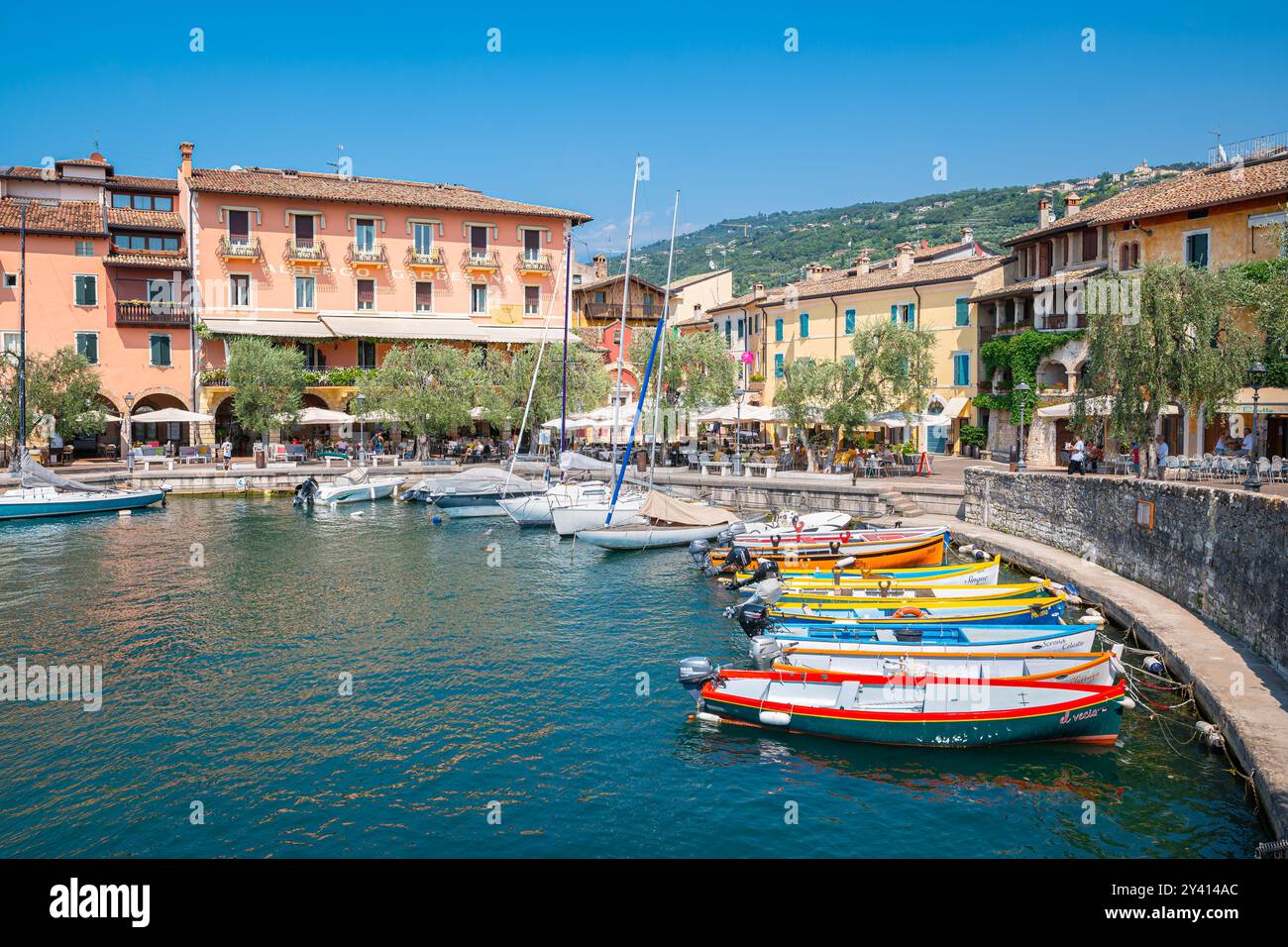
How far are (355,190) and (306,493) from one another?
900 inches

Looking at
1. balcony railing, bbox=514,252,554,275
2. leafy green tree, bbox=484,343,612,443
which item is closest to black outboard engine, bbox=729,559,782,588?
leafy green tree, bbox=484,343,612,443

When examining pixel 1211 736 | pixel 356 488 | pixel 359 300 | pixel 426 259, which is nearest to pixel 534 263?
pixel 426 259

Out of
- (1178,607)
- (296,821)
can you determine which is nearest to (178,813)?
(296,821)

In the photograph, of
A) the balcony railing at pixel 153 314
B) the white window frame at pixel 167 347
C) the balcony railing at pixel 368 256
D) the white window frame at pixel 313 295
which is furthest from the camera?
the balcony railing at pixel 368 256

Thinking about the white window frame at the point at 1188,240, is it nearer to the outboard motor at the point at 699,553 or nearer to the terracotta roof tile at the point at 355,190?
the outboard motor at the point at 699,553

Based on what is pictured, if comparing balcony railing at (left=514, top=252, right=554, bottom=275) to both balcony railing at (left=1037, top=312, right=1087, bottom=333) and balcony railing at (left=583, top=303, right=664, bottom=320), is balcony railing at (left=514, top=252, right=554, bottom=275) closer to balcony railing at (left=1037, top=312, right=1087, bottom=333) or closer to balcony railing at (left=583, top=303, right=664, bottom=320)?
balcony railing at (left=583, top=303, right=664, bottom=320)

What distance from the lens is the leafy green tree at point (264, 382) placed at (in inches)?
1854

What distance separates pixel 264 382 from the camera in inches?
1865

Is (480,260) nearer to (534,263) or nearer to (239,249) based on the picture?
(534,263)

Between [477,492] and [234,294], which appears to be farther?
[234,294]

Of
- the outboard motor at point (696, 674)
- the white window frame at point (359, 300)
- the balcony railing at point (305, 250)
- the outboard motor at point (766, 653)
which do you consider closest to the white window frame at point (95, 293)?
the balcony railing at point (305, 250)

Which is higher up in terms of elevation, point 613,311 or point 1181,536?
point 613,311

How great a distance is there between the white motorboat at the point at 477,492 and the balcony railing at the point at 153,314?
21049 mm
